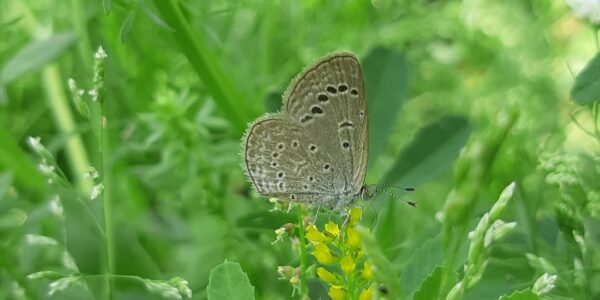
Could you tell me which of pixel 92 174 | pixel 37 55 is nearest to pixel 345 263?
pixel 92 174

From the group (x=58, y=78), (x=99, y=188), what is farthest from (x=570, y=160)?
(x=58, y=78)

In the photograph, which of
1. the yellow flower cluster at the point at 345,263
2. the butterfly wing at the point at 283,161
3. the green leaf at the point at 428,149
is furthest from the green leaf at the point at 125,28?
the green leaf at the point at 428,149

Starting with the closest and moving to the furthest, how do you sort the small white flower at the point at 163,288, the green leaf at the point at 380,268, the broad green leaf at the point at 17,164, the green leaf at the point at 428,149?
the green leaf at the point at 380,268 → the small white flower at the point at 163,288 → the green leaf at the point at 428,149 → the broad green leaf at the point at 17,164

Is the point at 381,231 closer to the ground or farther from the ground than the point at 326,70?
closer to the ground

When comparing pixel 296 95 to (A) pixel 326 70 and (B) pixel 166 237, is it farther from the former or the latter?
(B) pixel 166 237

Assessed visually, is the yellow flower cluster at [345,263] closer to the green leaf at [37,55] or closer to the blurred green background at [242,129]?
the blurred green background at [242,129]

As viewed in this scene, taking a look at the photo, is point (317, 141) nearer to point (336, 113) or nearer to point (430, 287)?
point (336, 113)

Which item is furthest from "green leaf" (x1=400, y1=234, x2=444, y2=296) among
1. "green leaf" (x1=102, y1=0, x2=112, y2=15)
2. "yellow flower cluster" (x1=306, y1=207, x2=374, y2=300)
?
"green leaf" (x1=102, y1=0, x2=112, y2=15)
